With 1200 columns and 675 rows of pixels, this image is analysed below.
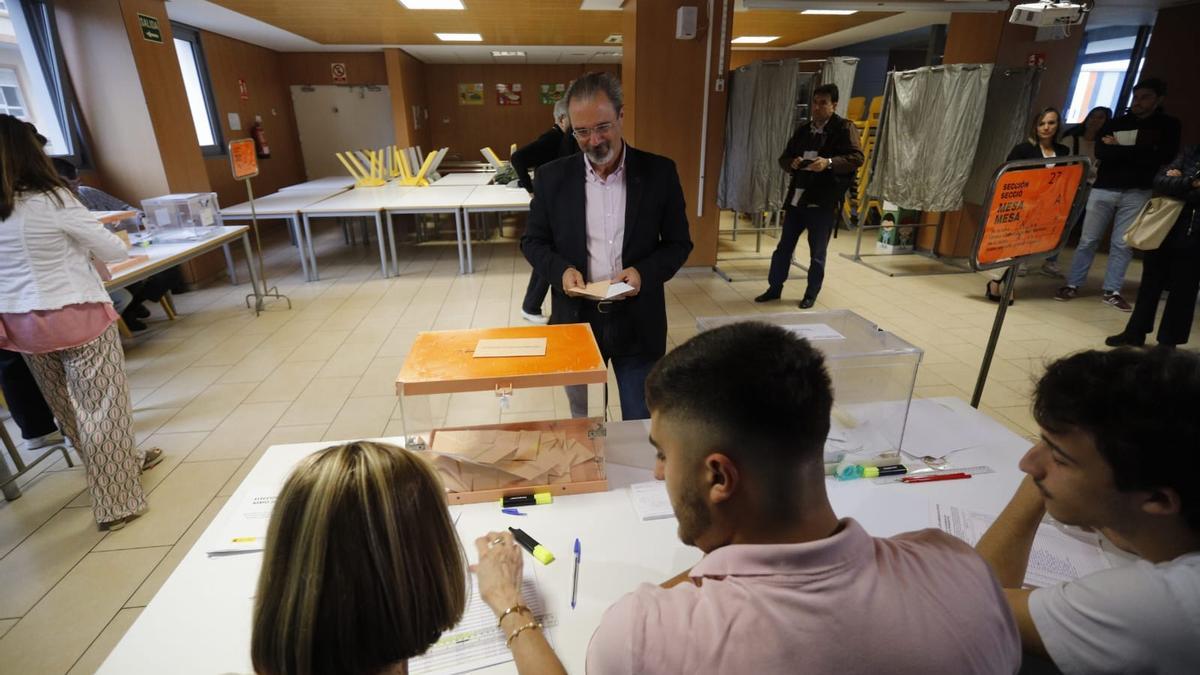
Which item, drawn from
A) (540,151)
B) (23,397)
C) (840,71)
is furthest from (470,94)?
(23,397)

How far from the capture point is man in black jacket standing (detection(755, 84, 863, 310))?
4703 mm

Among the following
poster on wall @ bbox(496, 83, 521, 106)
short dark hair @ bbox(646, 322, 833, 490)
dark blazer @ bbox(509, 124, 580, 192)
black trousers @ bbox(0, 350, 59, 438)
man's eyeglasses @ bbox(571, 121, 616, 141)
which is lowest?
black trousers @ bbox(0, 350, 59, 438)

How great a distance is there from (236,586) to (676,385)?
3.41 ft

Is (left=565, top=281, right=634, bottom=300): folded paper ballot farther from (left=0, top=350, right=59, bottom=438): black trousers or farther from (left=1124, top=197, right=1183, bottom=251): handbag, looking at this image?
(left=1124, top=197, right=1183, bottom=251): handbag

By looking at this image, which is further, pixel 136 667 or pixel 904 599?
pixel 136 667

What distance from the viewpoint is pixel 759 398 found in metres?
0.67

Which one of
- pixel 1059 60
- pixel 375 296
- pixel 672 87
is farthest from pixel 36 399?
pixel 1059 60

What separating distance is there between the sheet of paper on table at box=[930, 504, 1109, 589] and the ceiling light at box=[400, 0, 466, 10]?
20.8 feet

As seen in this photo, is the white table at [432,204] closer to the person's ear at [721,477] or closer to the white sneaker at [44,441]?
the white sneaker at [44,441]

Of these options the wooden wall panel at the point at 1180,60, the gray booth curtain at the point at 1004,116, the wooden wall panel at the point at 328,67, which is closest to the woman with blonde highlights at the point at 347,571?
the gray booth curtain at the point at 1004,116

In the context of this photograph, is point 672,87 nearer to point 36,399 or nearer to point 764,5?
point 764,5

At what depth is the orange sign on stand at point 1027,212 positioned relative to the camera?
176 centimetres

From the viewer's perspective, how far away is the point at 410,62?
10672mm

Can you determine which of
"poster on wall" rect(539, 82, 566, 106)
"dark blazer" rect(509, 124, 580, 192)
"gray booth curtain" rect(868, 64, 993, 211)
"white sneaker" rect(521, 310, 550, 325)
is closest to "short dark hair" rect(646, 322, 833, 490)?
"white sneaker" rect(521, 310, 550, 325)
